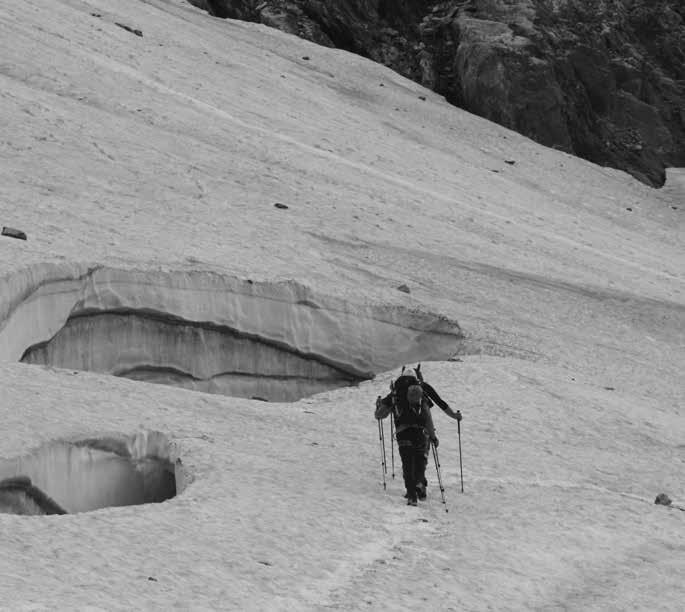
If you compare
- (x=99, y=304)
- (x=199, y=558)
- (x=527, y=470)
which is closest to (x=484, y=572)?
(x=199, y=558)

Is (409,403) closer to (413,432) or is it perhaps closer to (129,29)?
(413,432)

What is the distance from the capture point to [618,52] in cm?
4922

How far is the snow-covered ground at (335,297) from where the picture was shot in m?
10.3

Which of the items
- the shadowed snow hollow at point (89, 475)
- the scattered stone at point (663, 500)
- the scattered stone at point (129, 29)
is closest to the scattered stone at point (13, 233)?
the shadowed snow hollow at point (89, 475)

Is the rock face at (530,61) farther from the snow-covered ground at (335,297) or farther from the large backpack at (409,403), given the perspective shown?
the large backpack at (409,403)

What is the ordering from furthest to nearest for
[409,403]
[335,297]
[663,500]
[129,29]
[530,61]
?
[530,61], [129,29], [335,297], [663,500], [409,403]

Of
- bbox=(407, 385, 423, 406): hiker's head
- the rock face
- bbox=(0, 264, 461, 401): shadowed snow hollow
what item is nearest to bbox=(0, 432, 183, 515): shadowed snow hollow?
bbox=(407, 385, 423, 406): hiker's head

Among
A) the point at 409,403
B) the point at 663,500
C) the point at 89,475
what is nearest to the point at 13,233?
the point at 89,475

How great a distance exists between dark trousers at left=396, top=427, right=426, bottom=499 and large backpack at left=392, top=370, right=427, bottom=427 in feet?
0.26

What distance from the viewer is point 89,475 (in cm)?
1234

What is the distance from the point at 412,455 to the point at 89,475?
2861mm

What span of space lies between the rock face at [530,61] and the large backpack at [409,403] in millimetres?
32794

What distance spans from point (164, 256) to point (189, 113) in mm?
11082

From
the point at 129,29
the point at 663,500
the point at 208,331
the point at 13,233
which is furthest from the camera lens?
the point at 129,29
